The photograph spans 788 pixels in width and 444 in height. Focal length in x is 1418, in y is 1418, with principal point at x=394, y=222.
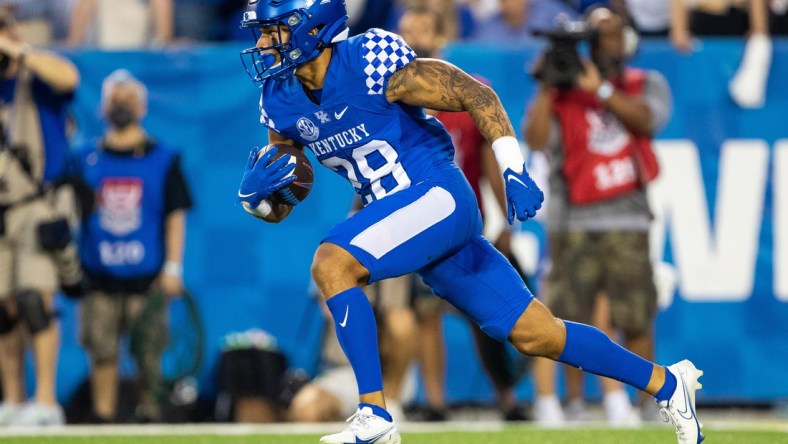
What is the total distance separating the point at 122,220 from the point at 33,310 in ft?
2.70

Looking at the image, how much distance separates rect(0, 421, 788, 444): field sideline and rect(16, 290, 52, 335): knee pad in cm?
63

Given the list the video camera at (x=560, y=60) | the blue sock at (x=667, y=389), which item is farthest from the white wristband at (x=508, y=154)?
the video camera at (x=560, y=60)

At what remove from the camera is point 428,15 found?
7.77m

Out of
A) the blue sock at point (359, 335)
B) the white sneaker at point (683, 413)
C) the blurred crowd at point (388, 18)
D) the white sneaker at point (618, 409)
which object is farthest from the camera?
the blurred crowd at point (388, 18)

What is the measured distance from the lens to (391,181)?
5.17m

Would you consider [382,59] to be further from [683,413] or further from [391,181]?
[683,413]

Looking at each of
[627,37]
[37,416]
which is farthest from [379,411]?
[627,37]

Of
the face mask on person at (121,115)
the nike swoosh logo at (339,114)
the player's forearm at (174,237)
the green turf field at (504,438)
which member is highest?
the nike swoosh logo at (339,114)

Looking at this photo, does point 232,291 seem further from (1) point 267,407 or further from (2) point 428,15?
(2) point 428,15

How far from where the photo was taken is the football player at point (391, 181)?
16.1 feet

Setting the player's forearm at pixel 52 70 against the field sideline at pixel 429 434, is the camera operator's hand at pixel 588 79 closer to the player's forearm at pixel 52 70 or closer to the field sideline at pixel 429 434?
the field sideline at pixel 429 434

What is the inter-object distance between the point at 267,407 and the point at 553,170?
7.01 feet

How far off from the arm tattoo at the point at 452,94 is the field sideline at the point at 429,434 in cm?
178

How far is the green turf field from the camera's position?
623cm
